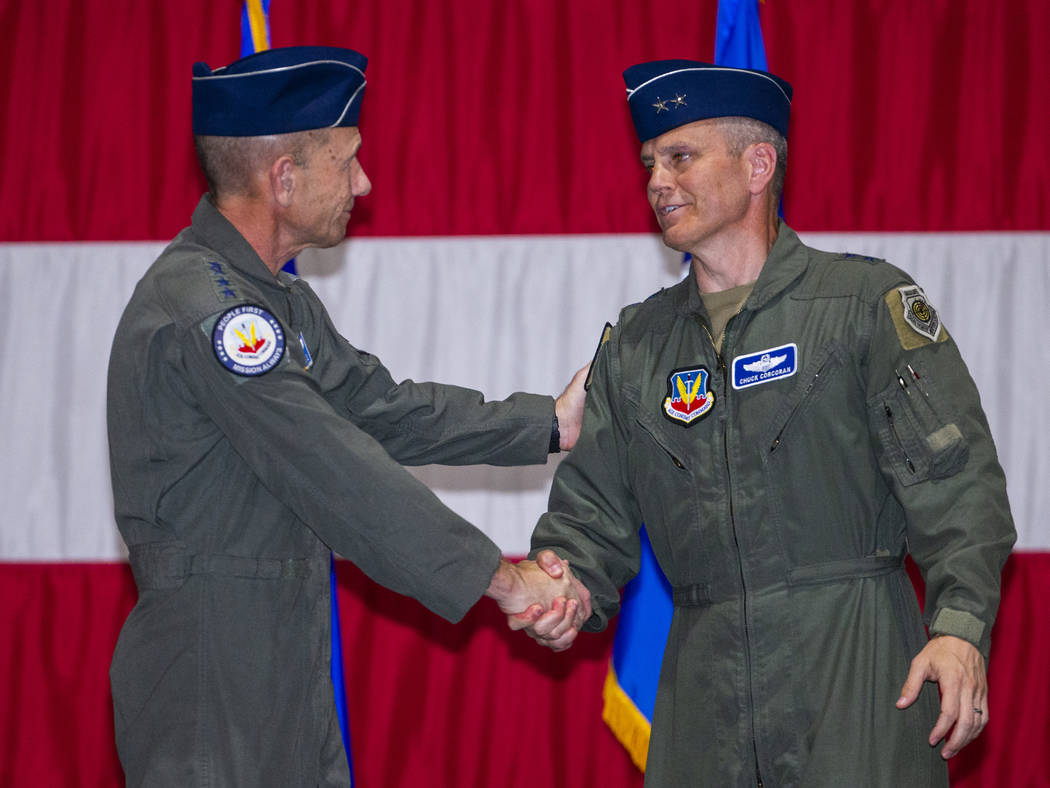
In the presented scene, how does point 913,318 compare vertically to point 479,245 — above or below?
below

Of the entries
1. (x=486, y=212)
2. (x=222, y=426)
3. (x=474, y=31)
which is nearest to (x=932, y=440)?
(x=222, y=426)

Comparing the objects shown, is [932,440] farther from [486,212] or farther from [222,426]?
[486,212]

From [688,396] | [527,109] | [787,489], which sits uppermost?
[527,109]

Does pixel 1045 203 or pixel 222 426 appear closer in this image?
pixel 222 426

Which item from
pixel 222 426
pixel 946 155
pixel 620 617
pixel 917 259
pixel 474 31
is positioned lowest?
pixel 620 617

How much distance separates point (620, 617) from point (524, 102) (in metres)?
1.33

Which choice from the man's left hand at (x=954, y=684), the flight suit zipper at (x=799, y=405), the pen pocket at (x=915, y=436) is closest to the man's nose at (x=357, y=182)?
the flight suit zipper at (x=799, y=405)

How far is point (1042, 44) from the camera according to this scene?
2.88 meters

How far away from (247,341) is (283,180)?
35 centimetres

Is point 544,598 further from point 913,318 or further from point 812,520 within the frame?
point 913,318

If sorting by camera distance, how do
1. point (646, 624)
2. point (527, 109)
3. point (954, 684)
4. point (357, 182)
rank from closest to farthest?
point (954, 684) → point (357, 182) → point (646, 624) → point (527, 109)

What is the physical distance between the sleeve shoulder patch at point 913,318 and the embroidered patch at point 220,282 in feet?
3.18

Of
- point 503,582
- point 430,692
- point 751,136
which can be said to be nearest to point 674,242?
point 751,136

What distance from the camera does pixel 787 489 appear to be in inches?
66.0
